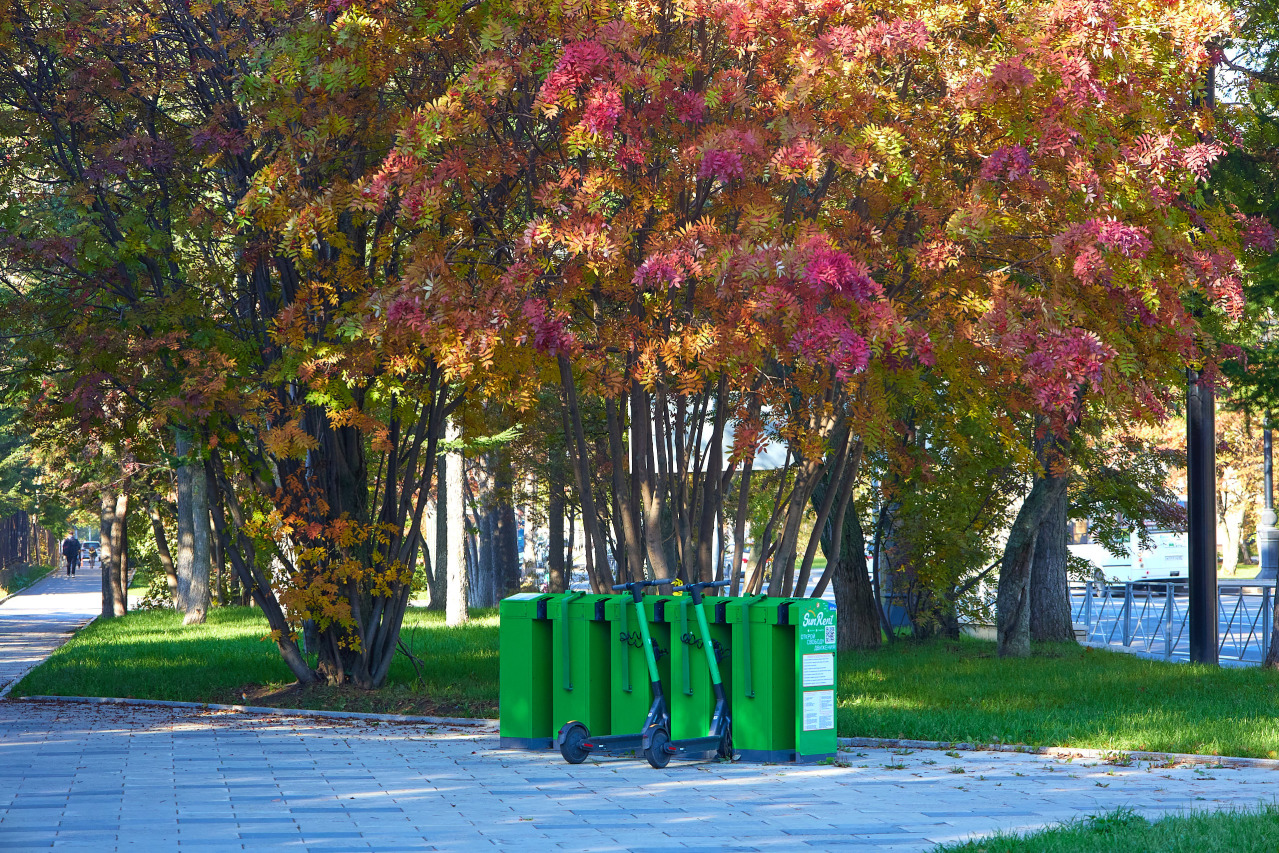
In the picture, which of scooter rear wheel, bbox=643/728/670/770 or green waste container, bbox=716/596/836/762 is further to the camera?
green waste container, bbox=716/596/836/762

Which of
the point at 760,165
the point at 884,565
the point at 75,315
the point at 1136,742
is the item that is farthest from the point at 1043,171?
the point at 884,565

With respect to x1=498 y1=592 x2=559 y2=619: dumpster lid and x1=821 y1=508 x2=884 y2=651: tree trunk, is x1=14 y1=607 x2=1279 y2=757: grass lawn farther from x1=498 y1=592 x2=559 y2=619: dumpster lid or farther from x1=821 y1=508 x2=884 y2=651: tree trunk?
x1=498 y1=592 x2=559 y2=619: dumpster lid

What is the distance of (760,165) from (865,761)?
405 centimetres

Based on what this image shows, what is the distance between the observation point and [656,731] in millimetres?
8609

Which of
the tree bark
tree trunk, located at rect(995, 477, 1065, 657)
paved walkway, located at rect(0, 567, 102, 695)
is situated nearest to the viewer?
the tree bark

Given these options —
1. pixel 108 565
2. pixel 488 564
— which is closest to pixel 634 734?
pixel 488 564

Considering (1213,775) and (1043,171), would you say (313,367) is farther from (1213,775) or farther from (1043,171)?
(1213,775)

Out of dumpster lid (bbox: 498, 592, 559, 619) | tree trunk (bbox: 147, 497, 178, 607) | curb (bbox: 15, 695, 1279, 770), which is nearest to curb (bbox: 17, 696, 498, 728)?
curb (bbox: 15, 695, 1279, 770)

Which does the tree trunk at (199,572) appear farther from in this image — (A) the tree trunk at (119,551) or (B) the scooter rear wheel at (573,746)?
(B) the scooter rear wheel at (573,746)

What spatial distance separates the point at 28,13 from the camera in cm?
1220

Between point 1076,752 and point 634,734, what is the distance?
303 centimetres

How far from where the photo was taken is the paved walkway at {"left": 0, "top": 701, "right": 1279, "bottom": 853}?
21.1ft

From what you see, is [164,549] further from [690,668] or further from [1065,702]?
[690,668]

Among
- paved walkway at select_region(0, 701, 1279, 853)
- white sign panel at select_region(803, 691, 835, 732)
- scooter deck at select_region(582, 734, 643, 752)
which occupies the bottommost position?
paved walkway at select_region(0, 701, 1279, 853)
